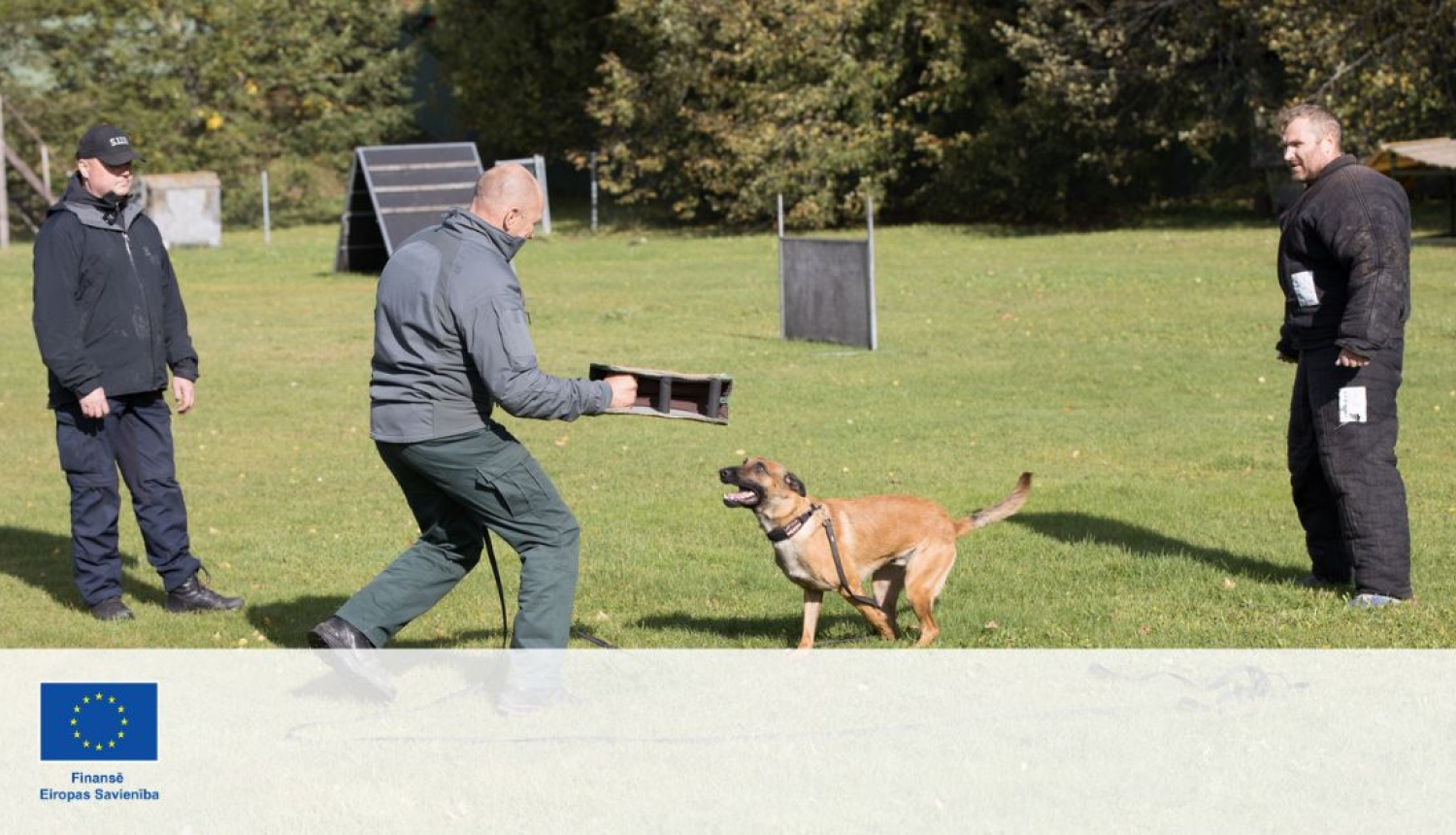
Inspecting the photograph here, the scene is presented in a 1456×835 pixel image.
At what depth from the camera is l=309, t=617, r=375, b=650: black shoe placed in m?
5.79

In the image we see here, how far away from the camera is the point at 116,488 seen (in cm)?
745

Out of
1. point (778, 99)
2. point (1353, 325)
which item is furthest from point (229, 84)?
point (1353, 325)

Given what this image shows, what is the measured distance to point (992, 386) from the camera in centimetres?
1420

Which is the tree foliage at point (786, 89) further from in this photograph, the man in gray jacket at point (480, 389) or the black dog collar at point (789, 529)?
the man in gray jacket at point (480, 389)

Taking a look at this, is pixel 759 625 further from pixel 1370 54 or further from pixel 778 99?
pixel 778 99

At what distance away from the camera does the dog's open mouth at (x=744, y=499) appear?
6.05 meters

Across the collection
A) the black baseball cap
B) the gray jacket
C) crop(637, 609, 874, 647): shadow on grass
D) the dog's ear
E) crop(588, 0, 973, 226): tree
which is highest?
crop(588, 0, 973, 226): tree

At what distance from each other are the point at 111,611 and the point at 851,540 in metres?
3.42

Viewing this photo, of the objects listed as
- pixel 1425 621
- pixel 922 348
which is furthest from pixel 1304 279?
pixel 922 348

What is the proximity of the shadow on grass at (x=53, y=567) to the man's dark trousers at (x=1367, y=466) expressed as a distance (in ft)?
17.7

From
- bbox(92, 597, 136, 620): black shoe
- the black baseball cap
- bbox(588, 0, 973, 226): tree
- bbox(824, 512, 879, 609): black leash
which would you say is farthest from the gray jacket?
bbox(588, 0, 973, 226): tree
